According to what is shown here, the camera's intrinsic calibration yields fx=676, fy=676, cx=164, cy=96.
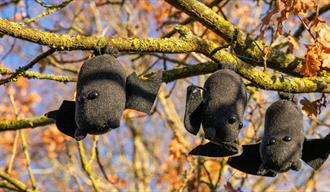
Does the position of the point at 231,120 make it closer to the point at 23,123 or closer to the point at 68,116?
the point at 68,116

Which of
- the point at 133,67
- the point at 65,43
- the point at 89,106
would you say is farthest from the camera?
the point at 133,67

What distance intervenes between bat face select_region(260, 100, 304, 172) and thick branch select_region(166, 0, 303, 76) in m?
0.48

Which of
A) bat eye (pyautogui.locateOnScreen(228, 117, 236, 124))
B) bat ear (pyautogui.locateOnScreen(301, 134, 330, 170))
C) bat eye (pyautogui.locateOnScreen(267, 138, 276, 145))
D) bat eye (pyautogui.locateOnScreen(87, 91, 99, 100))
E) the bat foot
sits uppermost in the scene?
bat eye (pyautogui.locateOnScreen(87, 91, 99, 100))

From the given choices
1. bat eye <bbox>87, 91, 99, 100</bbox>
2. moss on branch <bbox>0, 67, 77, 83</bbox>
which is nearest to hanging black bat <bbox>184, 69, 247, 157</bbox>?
bat eye <bbox>87, 91, 99, 100</bbox>

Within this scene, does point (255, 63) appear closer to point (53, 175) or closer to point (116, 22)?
point (116, 22)

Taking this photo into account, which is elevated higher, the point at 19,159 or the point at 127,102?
the point at 127,102

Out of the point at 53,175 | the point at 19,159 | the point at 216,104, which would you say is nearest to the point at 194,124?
the point at 216,104

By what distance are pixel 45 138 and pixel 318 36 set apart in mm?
5773

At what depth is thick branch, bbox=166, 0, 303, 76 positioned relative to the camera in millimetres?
2906

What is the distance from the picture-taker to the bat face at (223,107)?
91.5 inches

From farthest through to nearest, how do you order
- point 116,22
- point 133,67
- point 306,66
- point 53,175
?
point 53,175, point 116,22, point 133,67, point 306,66

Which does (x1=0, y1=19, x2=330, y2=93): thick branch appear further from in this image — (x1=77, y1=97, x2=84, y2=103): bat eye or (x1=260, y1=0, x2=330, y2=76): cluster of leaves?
(x1=77, y1=97, x2=84, y2=103): bat eye

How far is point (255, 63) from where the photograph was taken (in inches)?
119

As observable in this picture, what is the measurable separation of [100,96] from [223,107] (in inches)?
16.9
